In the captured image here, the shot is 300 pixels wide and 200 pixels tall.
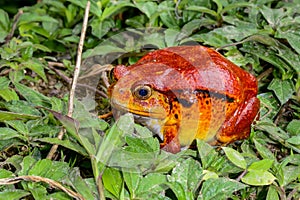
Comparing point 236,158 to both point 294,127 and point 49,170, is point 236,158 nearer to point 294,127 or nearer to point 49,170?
point 294,127

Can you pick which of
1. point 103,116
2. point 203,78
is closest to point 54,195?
point 103,116

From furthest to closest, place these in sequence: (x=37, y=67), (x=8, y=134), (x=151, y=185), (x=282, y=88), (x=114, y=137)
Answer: (x=37, y=67)
(x=282, y=88)
(x=8, y=134)
(x=114, y=137)
(x=151, y=185)

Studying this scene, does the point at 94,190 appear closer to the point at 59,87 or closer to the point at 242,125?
the point at 242,125

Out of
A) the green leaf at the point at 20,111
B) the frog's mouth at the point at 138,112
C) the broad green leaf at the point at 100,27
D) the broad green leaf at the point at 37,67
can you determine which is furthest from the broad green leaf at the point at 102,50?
the frog's mouth at the point at 138,112

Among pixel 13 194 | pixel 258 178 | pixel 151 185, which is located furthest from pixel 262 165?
pixel 13 194

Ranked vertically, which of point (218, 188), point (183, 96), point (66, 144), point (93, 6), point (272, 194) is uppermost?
point (93, 6)

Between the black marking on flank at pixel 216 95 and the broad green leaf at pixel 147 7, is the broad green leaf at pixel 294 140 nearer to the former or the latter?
the black marking on flank at pixel 216 95
